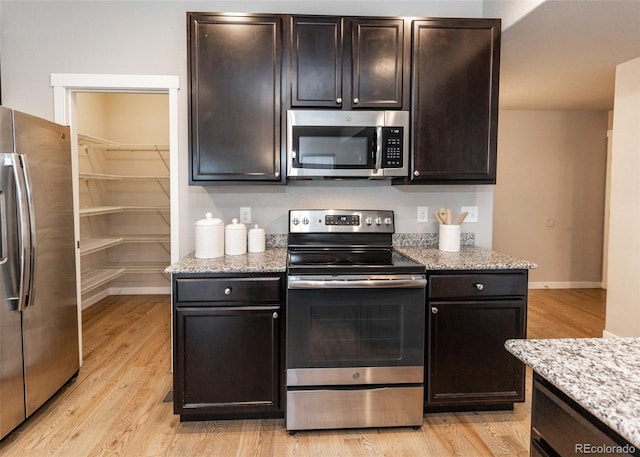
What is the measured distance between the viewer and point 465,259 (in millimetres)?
2355

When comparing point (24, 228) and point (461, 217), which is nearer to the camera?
point (24, 228)

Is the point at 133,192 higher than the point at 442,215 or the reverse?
higher

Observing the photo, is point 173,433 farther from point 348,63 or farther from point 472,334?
point 348,63

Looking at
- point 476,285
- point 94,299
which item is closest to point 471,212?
point 476,285

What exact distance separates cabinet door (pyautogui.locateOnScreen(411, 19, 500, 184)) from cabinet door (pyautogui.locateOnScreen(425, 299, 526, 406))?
81 cm

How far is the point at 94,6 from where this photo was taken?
270cm

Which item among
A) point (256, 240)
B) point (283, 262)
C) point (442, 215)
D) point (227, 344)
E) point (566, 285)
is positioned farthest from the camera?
point (566, 285)

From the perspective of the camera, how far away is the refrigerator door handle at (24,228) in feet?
6.58

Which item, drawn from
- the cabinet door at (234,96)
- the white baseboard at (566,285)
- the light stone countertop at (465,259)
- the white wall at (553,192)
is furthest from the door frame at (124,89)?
the white baseboard at (566,285)

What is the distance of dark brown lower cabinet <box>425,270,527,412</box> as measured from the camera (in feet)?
7.25

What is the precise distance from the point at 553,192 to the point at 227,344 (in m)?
4.68

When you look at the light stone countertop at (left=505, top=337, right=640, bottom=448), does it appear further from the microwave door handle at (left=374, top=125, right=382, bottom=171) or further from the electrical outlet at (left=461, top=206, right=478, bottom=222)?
the electrical outlet at (left=461, top=206, right=478, bottom=222)

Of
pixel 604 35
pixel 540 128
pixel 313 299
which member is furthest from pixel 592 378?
pixel 540 128

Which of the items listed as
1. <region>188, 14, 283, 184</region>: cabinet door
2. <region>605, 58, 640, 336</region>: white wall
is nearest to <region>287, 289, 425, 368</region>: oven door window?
<region>188, 14, 283, 184</region>: cabinet door
